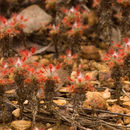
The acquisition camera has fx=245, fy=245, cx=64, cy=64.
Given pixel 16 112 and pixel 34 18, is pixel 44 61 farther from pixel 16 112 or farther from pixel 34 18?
pixel 16 112

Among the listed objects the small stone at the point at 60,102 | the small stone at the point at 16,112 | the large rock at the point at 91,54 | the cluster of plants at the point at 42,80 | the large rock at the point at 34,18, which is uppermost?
the large rock at the point at 34,18

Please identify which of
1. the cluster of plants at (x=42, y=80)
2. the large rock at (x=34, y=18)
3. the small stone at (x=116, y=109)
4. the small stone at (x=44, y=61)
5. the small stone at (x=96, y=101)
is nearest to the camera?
the cluster of plants at (x=42, y=80)

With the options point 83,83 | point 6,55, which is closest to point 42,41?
point 6,55

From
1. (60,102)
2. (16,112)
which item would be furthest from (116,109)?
(16,112)

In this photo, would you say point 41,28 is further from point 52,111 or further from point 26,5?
point 52,111

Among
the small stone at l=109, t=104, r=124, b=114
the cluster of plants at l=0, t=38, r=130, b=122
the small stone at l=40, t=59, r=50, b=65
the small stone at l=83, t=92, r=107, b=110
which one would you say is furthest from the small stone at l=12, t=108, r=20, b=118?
the small stone at l=40, t=59, r=50, b=65

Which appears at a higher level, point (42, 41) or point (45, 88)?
point (42, 41)

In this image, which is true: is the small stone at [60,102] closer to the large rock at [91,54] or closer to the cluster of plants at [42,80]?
the cluster of plants at [42,80]

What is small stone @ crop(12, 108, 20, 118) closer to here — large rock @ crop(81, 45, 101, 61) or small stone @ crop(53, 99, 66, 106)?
small stone @ crop(53, 99, 66, 106)

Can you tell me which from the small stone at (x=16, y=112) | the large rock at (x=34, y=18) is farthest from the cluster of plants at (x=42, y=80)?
the large rock at (x=34, y=18)
